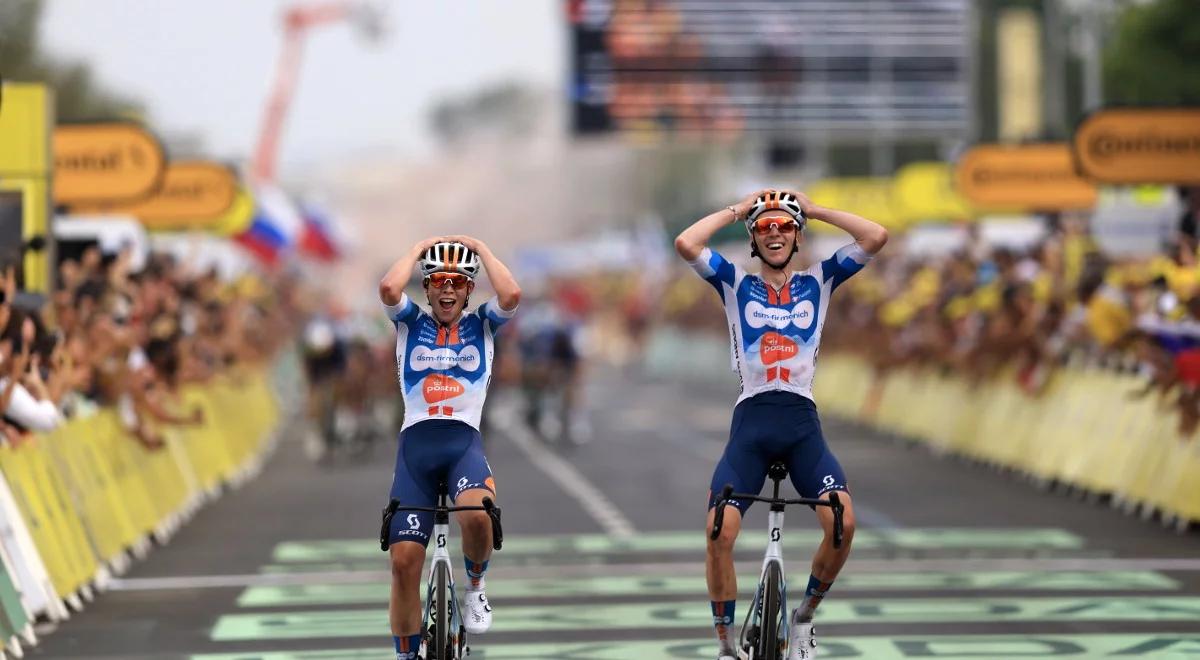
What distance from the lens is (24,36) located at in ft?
128

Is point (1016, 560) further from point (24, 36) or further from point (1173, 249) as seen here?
point (24, 36)

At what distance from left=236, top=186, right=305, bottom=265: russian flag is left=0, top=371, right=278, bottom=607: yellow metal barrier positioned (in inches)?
645

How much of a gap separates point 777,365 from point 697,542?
7273mm

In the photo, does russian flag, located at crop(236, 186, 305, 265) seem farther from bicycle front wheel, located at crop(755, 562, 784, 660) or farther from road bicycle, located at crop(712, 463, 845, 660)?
bicycle front wheel, located at crop(755, 562, 784, 660)

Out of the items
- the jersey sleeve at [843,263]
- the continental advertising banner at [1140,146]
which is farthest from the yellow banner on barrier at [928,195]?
the jersey sleeve at [843,263]

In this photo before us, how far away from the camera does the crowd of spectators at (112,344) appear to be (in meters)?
14.0

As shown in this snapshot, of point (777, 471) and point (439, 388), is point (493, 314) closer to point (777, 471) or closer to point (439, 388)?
point (439, 388)

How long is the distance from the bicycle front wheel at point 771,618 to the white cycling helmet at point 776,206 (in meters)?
1.56

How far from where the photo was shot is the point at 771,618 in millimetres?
10430

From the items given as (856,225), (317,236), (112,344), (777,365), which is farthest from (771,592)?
(317,236)

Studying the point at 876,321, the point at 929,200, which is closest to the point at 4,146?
the point at 876,321

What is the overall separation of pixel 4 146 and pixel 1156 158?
37.0 feet

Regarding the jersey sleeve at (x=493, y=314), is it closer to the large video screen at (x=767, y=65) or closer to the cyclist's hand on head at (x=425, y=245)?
the cyclist's hand on head at (x=425, y=245)

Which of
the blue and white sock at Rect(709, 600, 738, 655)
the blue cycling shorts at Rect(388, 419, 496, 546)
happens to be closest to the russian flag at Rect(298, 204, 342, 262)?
the blue cycling shorts at Rect(388, 419, 496, 546)
